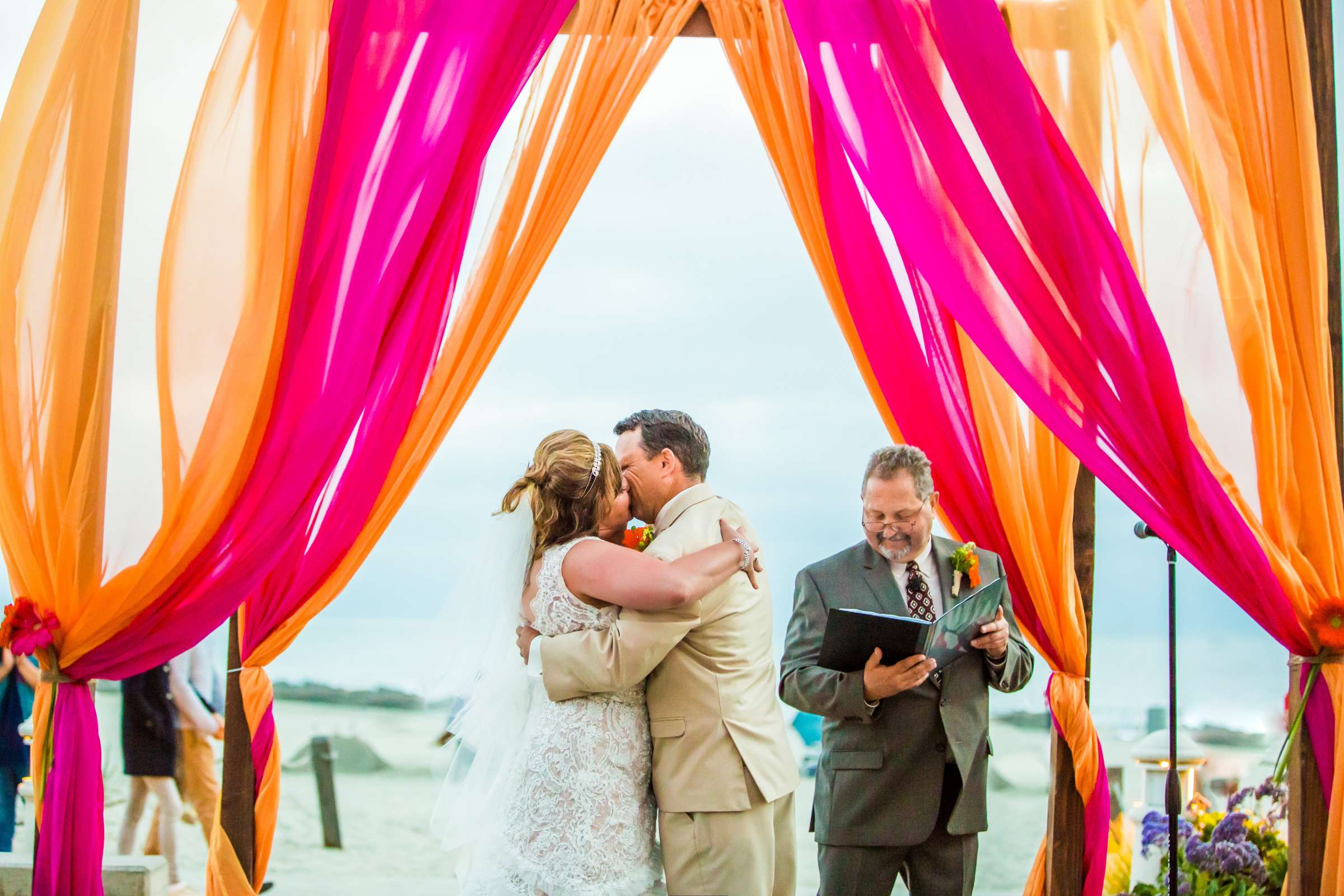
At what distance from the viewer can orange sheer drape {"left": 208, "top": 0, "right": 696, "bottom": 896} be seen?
2.63 metres

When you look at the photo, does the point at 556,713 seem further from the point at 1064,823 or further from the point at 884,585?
the point at 1064,823

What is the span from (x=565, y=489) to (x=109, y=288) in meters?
1.25

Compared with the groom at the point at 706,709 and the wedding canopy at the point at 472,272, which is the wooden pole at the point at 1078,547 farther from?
the groom at the point at 706,709

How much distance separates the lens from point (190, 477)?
247 cm

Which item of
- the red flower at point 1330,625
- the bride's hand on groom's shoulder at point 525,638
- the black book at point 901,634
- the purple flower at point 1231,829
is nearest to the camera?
the black book at point 901,634

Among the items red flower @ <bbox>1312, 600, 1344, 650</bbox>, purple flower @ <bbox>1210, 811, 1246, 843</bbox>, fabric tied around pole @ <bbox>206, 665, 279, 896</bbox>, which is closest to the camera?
red flower @ <bbox>1312, 600, 1344, 650</bbox>

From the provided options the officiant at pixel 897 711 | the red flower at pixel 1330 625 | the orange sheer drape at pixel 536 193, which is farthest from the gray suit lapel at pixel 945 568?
the orange sheer drape at pixel 536 193

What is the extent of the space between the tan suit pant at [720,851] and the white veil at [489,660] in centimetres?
41

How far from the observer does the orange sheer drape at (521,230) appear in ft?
8.62

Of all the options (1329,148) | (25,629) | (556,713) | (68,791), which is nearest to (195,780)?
(68,791)

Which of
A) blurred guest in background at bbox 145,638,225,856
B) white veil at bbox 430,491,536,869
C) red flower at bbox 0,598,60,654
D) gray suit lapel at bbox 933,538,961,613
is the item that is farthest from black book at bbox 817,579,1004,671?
blurred guest in background at bbox 145,638,225,856

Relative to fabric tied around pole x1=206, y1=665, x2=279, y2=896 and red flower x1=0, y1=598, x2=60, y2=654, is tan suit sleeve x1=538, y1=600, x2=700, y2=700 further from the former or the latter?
red flower x1=0, y1=598, x2=60, y2=654

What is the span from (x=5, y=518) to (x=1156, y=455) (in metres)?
2.75

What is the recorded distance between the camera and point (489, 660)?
2.41 m
